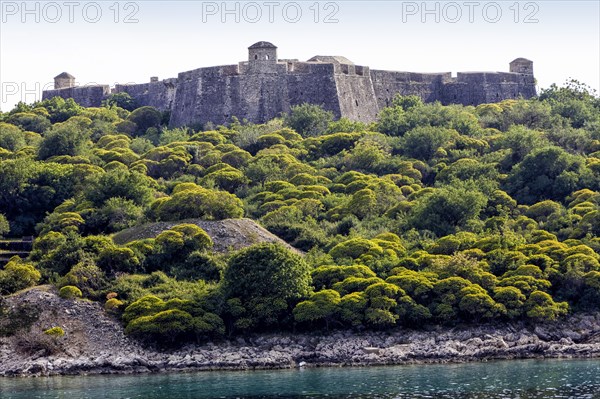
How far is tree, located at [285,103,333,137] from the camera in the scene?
93.4m

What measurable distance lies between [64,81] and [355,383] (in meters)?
68.5

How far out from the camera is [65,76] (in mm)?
112188

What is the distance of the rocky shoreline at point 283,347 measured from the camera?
56.2 meters

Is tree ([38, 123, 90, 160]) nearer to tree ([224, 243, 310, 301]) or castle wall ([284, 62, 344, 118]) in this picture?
castle wall ([284, 62, 344, 118])

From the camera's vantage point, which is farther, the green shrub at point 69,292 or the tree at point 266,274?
the green shrub at point 69,292

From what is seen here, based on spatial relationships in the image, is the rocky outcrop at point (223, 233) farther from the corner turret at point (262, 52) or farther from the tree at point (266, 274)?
the corner turret at point (262, 52)

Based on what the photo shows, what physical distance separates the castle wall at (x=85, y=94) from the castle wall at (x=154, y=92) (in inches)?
50.1

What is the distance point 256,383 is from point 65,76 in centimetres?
6658

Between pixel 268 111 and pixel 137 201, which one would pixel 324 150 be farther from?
pixel 137 201

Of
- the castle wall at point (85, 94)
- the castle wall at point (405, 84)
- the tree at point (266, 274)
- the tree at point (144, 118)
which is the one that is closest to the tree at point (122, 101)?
the castle wall at point (85, 94)

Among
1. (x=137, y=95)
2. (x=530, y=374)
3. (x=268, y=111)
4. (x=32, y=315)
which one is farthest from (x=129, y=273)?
(x=137, y=95)

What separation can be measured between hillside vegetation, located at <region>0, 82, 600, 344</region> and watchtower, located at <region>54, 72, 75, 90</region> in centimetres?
1105

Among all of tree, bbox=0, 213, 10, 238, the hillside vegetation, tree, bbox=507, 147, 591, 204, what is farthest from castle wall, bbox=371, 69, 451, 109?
tree, bbox=0, 213, 10, 238

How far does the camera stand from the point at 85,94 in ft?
359
